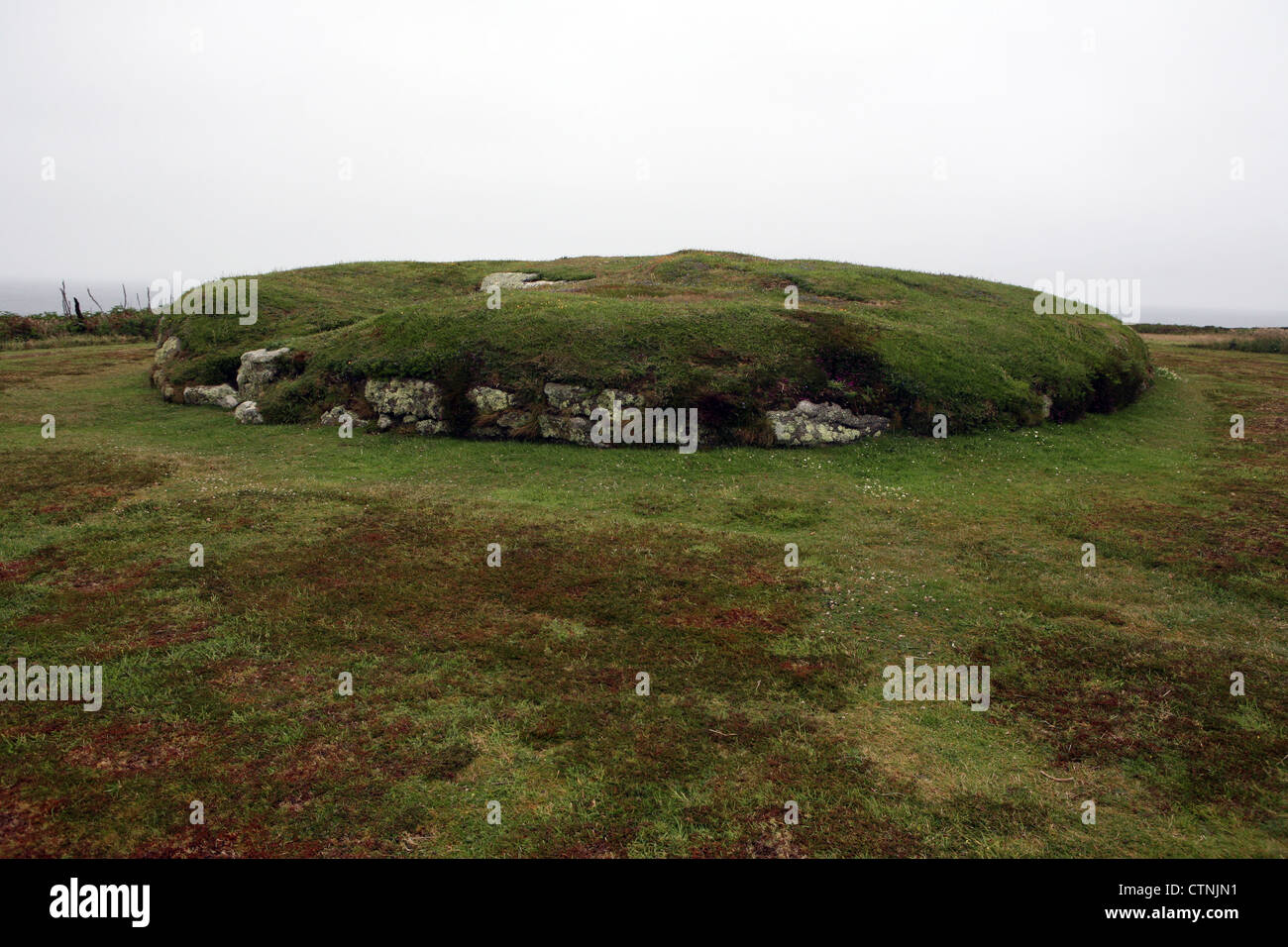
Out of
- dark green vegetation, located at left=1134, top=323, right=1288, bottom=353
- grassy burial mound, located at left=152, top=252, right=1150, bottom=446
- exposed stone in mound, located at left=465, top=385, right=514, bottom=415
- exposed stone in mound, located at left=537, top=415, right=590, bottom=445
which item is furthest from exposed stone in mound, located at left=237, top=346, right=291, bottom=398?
dark green vegetation, located at left=1134, top=323, right=1288, bottom=353

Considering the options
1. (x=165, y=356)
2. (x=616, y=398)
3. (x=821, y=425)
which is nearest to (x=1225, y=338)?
(x=821, y=425)

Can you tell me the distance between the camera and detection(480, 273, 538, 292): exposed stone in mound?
4697 centimetres

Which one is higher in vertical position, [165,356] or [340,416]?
[165,356]

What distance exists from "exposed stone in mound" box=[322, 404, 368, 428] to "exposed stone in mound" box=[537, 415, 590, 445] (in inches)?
319

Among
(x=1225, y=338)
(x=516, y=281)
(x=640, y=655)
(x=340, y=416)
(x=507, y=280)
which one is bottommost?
(x=640, y=655)

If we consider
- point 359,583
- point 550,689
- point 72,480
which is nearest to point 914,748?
point 550,689

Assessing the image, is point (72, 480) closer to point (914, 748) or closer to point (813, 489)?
point (813, 489)

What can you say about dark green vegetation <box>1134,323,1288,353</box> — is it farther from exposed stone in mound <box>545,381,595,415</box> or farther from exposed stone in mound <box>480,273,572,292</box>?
exposed stone in mound <box>545,381,595,415</box>

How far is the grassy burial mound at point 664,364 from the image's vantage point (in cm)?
2778

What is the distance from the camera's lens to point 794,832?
28.1 ft

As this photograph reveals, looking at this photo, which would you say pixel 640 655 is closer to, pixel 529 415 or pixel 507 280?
pixel 529 415

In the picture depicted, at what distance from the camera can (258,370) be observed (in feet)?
109

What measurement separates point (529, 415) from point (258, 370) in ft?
48.0

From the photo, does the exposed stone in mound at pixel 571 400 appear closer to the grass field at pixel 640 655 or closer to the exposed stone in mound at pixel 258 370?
the grass field at pixel 640 655
